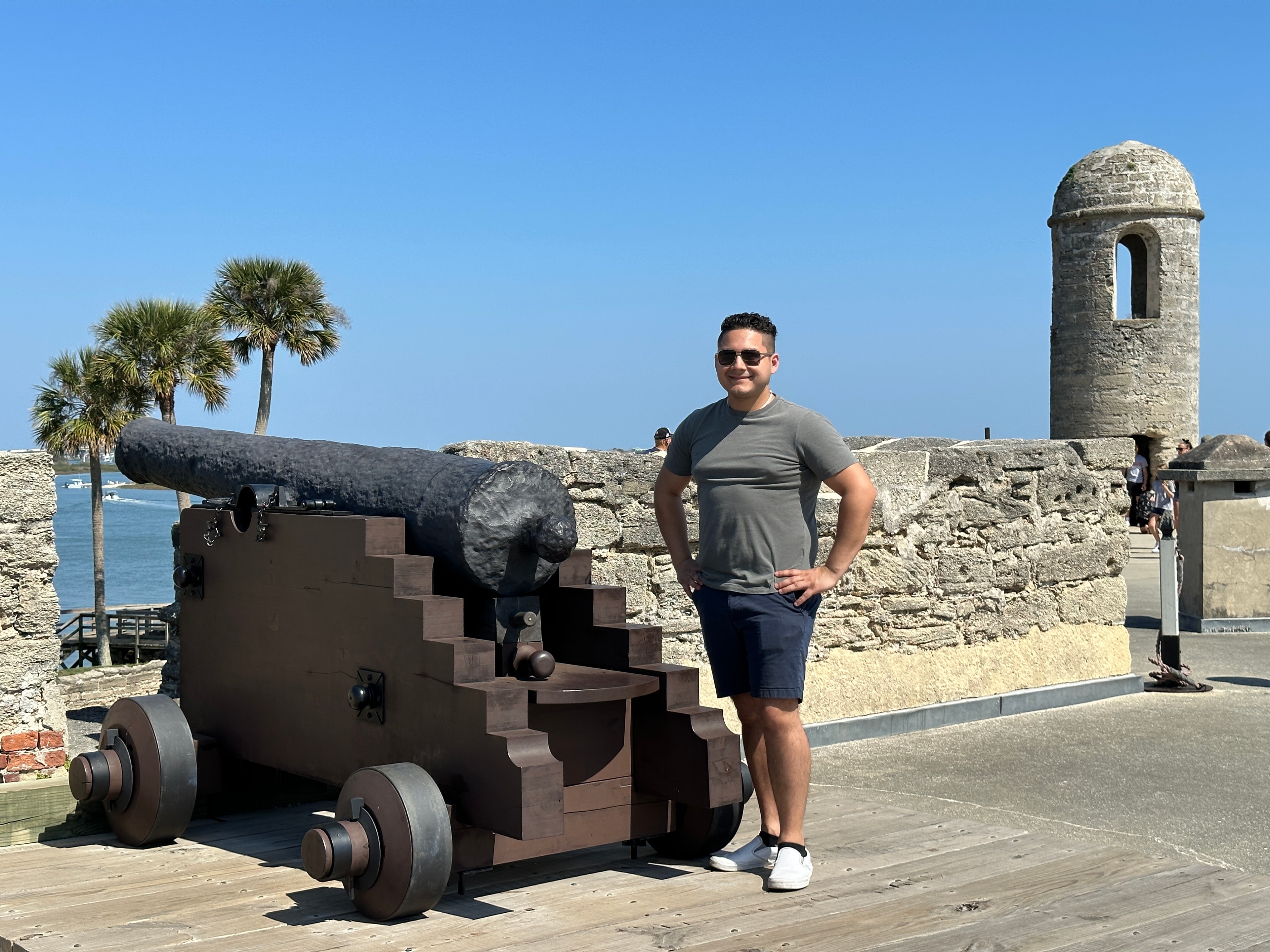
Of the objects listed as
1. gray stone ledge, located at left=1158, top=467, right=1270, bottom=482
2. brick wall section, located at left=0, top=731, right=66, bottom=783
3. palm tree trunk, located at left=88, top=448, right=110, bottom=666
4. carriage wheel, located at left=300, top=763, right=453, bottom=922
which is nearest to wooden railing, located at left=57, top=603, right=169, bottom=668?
palm tree trunk, located at left=88, top=448, right=110, bottom=666

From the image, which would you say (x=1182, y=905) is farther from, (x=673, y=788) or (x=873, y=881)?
(x=673, y=788)

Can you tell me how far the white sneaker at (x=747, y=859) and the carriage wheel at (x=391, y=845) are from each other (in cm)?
87

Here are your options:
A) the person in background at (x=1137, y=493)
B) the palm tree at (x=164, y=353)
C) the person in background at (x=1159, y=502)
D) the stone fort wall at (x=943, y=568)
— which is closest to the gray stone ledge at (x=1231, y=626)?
the stone fort wall at (x=943, y=568)

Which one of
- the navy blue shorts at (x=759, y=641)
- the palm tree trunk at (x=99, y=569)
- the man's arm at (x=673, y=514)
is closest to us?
the navy blue shorts at (x=759, y=641)

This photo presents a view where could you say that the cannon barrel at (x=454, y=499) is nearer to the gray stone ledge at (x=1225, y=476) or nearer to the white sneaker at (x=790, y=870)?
the white sneaker at (x=790, y=870)

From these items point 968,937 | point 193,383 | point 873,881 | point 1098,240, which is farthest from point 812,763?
point 193,383

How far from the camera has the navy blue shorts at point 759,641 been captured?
3.68 metres

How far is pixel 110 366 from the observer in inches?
1243

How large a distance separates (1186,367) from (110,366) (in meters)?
23.0

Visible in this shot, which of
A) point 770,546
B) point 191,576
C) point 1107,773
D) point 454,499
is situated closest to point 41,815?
point 191,576

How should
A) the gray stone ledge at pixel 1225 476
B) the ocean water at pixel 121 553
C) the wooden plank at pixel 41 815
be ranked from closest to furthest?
the wooden plank at pixel 41 815
the gray stone ledge at pixel 1225 476
the ocean water at pixel 121 553

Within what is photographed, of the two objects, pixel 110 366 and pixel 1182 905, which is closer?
pixel 1182 905

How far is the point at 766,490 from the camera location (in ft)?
12.3

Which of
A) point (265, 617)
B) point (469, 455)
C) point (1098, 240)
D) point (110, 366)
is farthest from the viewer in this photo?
point (110, 366)
